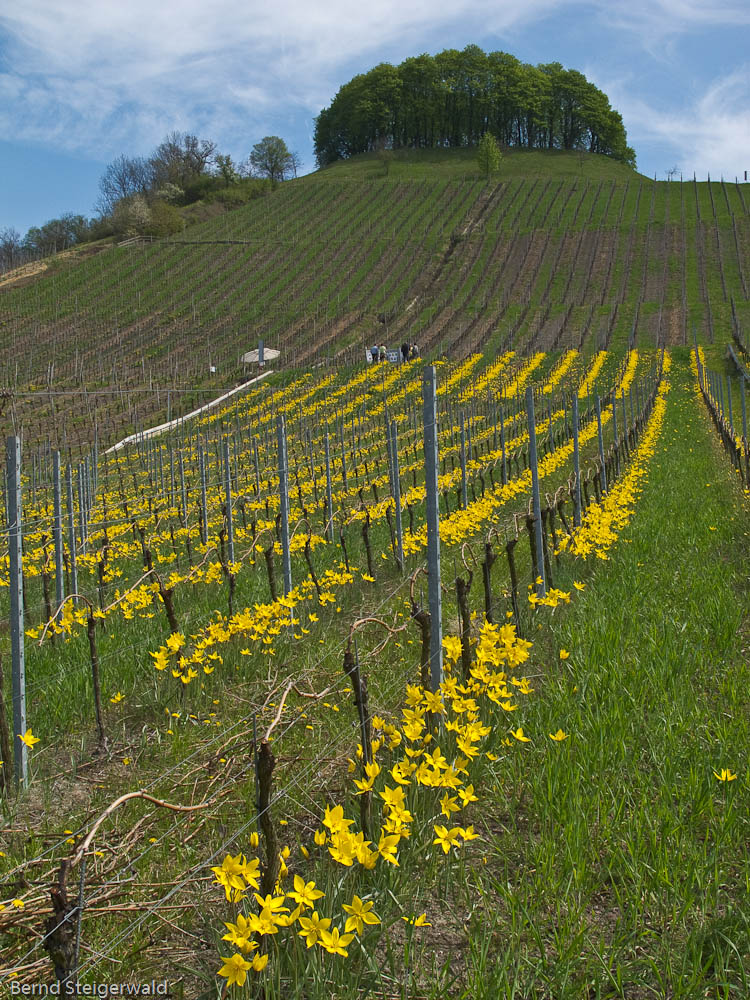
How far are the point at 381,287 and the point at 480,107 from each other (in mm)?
59785

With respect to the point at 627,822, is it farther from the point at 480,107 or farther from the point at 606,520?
the point at 480,107

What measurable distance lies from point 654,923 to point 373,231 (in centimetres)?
5336

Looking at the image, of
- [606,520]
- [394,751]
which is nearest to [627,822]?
[394,751]

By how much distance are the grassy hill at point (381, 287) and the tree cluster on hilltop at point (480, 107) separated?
33.1 meters

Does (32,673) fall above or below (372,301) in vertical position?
below

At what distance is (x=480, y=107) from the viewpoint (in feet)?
293

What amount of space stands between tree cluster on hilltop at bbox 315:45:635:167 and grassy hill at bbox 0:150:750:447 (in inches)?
1303

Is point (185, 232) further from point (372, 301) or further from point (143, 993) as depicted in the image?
point (143, 993)

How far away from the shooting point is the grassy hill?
34.1m

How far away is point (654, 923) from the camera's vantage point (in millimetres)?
2184

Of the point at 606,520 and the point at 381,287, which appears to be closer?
the point at 606,520

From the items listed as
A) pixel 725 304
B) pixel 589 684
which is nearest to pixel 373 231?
pixel 725 304

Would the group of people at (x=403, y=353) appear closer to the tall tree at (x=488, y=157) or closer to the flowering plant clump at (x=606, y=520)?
the flowering plant clump at (x=606, y=520)

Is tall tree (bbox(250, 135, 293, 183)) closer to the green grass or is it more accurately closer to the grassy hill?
the grassy hill
